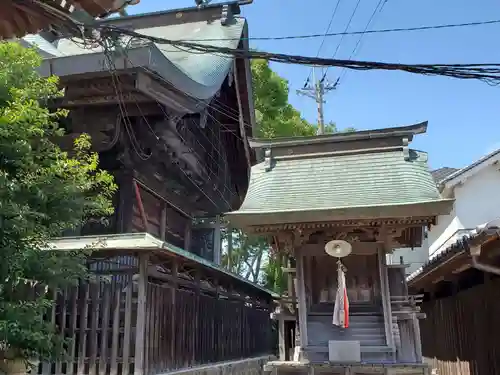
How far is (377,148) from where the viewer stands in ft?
35.4

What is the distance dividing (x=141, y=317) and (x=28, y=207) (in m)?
3.91

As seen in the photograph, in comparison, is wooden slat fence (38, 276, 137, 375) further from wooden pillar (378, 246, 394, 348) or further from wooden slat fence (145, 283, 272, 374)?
wooden pillar (378, 246, 394, 348)

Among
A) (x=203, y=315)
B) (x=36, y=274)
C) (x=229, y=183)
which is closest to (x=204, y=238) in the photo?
(x=229, y=183)

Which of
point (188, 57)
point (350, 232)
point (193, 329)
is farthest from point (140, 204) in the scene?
point (350, 232)

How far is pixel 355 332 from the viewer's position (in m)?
9.69

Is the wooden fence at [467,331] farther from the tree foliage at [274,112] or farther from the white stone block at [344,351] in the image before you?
the tree foliage at [274,112]

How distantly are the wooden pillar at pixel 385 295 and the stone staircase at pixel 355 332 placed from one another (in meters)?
0.14

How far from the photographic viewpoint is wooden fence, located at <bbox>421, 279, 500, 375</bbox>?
336 inches

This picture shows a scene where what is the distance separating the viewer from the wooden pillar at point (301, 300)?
31.4 feet

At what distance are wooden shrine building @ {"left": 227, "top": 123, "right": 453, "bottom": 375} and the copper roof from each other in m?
4.89

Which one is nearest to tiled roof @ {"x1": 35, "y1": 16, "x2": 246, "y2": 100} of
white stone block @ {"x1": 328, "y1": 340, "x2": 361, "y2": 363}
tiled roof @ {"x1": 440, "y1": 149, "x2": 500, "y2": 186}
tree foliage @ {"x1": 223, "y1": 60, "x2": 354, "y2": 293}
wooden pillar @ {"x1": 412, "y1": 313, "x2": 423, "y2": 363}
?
white stone block @ {"x1": 328, "y1": 340, "x2": 361, "y2": 363}

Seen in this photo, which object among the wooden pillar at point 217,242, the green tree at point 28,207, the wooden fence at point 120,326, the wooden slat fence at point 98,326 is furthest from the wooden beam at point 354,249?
the wooden pillar at point 217,242

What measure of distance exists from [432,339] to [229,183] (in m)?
7.98

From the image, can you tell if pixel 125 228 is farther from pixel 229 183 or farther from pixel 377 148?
pixel 229 183
